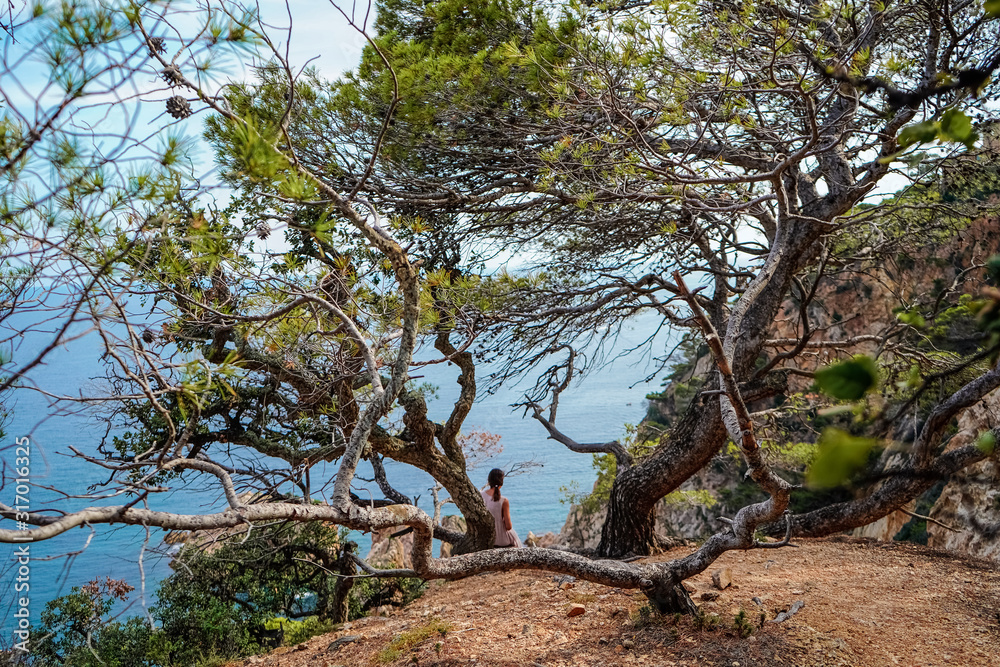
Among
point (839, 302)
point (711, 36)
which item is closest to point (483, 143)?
point (711, 36)

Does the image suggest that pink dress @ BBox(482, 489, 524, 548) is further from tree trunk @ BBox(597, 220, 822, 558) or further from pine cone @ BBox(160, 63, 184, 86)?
pine cone @ BBox(160, 63, 184, 86)

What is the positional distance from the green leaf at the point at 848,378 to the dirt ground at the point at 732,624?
9.84 ft

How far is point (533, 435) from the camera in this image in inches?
746

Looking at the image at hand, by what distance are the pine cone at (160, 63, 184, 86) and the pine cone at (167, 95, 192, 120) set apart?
0.04 meters

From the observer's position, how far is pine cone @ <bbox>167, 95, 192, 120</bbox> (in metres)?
1.94

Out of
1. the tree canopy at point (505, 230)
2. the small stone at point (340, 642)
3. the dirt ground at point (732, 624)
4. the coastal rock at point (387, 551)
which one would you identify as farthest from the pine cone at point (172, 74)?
the coastal rock at point (387, 551)

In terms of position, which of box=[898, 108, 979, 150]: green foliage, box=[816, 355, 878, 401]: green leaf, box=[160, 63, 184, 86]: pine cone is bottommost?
box=[816, 355, 878, 401]: green leaf

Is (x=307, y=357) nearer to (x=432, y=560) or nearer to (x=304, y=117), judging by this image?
(x=304, y=117)

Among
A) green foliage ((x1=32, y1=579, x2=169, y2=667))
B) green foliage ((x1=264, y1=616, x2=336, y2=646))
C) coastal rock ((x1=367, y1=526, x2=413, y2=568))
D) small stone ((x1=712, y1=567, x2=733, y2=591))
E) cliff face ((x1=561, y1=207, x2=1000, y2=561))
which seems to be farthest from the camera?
coastal rock ((x1=367, y1=526, x2=413, y2=568))

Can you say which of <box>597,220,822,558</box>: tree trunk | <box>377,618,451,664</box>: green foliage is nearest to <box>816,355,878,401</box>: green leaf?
<box>377,618,451,664</box>: green foliage

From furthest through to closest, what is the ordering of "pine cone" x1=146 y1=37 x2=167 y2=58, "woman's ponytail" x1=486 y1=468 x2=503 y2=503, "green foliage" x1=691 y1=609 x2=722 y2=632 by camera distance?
"woman's ponytail" x1=486 y1=468 x2=503 y2=503 < "green foliage" x1=691 y1=609 x2=722 y2=632 < "pine cone" x1=146 y1=37 x2=167 y2=58

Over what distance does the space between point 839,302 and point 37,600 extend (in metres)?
12.9

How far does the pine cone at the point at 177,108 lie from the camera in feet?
6.37

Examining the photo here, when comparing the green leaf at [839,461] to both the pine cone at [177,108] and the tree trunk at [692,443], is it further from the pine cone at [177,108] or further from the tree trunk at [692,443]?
the tree trunk at [692,443]
